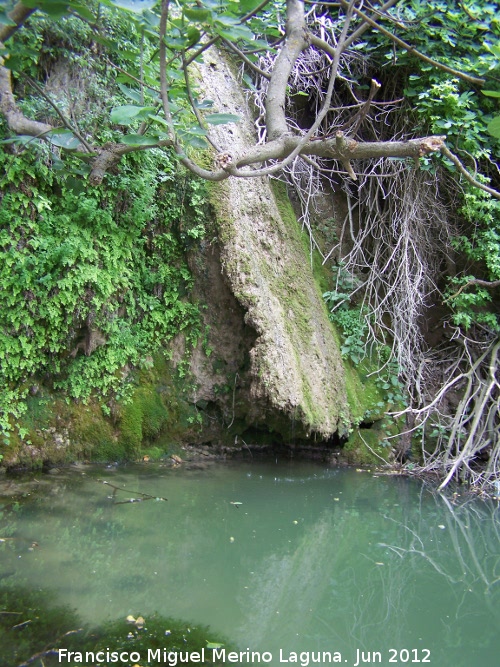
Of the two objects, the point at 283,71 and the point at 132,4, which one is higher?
the point at 283,71

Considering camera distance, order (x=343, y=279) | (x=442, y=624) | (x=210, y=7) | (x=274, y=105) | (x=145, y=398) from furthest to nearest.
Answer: (x=343, y=279), (x=145, y=398), (x=274, y=105), (x=442, y=624), (x=210, y=7)

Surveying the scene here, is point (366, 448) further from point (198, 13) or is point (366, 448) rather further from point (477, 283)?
point (198, 13)

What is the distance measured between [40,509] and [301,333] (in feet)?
8.32

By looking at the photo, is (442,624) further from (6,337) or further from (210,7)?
(6,337)

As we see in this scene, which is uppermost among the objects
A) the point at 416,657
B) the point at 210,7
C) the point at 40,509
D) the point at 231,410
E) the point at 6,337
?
the point at 210,7

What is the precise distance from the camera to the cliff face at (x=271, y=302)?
4406 mm

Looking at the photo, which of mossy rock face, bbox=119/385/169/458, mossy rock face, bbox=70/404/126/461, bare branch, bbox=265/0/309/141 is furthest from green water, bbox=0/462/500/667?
bare branch, bbox=265/0/309/141

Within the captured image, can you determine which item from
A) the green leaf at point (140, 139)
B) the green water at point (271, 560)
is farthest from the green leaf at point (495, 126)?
the green water at point (271, 560)

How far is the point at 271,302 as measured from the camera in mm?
4609

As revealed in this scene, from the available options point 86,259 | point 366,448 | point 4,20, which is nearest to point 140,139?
point 4,20

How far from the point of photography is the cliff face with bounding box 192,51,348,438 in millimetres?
4406

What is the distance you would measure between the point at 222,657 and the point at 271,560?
2.93 feet

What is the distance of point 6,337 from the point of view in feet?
12.5

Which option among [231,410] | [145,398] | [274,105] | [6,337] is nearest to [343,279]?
[231,410]
